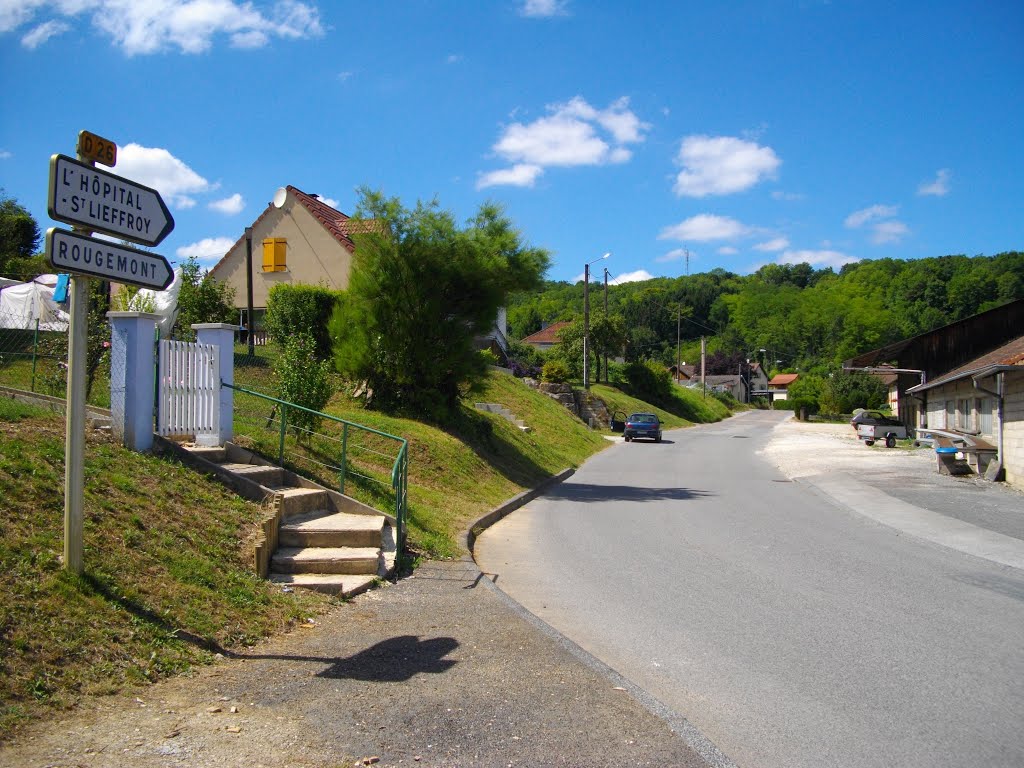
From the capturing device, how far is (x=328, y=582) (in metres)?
7.26

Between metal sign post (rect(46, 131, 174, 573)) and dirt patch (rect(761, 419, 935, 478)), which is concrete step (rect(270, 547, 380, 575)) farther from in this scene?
dirt patch (rect(761, 419, 935, 478))

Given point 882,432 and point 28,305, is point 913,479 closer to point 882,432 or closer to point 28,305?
point 882,432

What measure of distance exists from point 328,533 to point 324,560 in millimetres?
549

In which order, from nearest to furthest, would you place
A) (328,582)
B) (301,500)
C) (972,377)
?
1. (328,582)
2. (301,500)
3. (972,377)

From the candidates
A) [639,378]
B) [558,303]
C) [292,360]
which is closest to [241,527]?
[292,360]

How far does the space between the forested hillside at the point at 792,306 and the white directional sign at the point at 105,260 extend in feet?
273

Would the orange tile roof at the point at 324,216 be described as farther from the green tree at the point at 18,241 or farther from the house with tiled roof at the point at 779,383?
the house with tiled roof at the point at 779,383

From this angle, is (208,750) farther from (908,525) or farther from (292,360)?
(908,525)

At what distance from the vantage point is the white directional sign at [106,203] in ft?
17.5

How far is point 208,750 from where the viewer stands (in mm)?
3934

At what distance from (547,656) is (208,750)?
8.40 feet

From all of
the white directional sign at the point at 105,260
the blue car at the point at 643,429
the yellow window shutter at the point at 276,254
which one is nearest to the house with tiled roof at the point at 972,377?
the blue car at the point at 643,429

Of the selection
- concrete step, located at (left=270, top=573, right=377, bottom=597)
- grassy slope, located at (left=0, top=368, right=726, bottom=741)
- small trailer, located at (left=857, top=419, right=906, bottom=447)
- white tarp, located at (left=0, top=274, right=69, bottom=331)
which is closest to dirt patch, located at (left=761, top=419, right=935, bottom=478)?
small trailer, located at (left=857, top=419, right=906, bottom=447)

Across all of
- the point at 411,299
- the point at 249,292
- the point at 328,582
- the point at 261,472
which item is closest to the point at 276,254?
the point at 249,292
